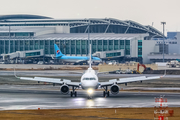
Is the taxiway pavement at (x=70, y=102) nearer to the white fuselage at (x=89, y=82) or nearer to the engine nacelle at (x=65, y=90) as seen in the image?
the engine nacelle at (x=65, y=90)

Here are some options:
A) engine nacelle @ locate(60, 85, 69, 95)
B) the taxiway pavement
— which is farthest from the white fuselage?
engine nacelle @ locate(60, 85, 69, 95)

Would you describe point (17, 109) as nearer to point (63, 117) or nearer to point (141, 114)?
point (63, 117)

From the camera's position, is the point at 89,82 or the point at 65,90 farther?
the point at 65,90

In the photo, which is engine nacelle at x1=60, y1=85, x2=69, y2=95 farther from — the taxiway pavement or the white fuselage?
the white fuselage

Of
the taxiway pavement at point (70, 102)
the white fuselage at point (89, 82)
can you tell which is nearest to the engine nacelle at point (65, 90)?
the taxiway pavement at point (70, 102)

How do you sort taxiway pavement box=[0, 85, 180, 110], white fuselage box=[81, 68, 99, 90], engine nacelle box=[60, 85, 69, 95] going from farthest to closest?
engine nacelle box=[60, 85, 69, 95], white fuselage box=[81, 68, 99, 90], taxiway pavement box=[0, 85, 180, 110]

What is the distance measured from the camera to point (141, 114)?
A: 4256 centimetres

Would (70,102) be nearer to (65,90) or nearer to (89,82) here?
(89,82)

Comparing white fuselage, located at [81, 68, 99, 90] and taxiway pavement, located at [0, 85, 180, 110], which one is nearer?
taxiway pavement, located at [0, 85, 180, 110]

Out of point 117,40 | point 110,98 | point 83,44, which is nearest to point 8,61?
point 83,44

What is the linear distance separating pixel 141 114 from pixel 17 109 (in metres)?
13.4

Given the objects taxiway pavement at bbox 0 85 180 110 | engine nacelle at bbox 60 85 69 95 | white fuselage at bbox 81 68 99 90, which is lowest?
taxiway pavement at bbox 0 85 180 110

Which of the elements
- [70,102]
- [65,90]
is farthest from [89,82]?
[70,102]

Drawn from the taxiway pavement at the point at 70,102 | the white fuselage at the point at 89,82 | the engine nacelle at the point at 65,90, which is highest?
the white fuselage at the point at 89,82
